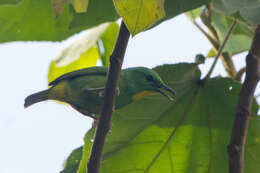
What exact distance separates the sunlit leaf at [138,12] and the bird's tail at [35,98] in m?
1.73

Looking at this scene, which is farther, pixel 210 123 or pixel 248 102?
pixel 210 123

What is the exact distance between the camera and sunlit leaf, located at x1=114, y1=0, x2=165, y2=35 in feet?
5.06

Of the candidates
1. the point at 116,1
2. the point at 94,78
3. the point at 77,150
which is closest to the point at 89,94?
the point at 94,78

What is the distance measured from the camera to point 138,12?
1.56 metres

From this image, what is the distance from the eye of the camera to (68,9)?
303cm

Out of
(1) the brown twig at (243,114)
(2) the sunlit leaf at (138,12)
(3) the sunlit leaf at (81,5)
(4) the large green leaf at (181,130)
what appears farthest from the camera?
(4) the large green leaf at (181,130)

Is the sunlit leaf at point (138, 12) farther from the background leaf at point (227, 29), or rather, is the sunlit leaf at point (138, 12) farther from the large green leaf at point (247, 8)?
the background leaf at point (227, 29)

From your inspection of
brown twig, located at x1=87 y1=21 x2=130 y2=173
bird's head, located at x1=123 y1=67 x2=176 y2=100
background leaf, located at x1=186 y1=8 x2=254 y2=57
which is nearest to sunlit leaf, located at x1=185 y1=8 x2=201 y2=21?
background leaf, located at x1=186 y1=8 x2=254 y2=57

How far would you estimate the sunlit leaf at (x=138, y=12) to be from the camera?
1542 mm

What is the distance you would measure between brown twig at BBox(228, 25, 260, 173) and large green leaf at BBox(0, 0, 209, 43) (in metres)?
0.99

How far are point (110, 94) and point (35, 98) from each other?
4.65ft

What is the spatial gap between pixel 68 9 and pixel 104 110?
53.8 inches

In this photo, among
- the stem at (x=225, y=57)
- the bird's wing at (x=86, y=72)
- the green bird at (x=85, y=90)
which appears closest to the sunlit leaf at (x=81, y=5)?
the green bird at (x=85, y=90)

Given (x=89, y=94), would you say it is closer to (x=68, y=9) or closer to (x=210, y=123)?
(x=68, y=9)
